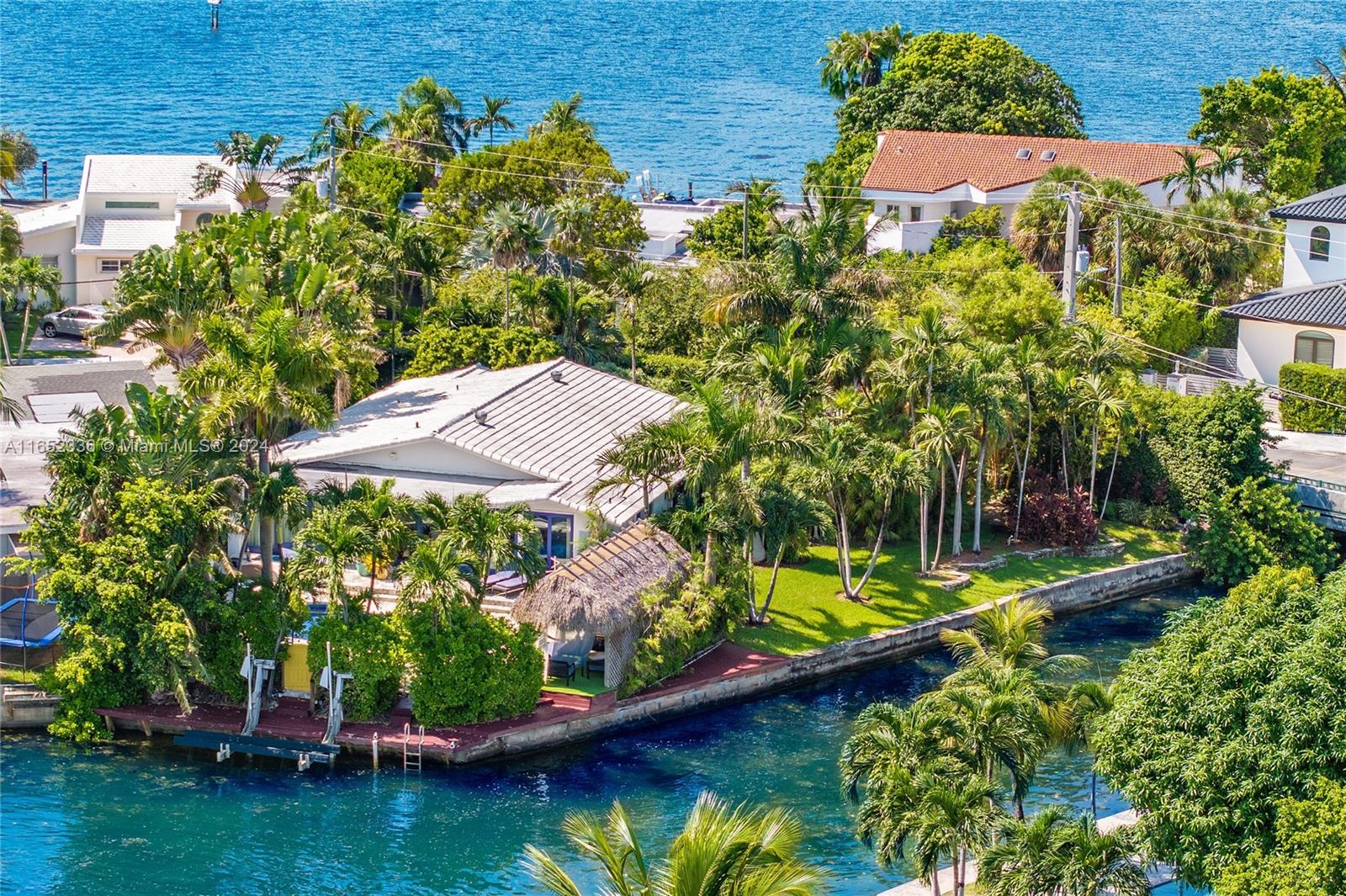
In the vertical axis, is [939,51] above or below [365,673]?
above

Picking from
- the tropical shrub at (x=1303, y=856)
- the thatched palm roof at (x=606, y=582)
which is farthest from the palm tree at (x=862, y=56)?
the tropical shrub at (x=1303, y=856)

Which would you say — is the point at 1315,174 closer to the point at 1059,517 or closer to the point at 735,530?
the point at 1059,517

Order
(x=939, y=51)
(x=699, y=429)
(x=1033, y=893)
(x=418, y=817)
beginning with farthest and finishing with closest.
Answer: (x=939, y=51) → (x=699, y=429) → (x=418, y=817) → (x=1033, y=893)

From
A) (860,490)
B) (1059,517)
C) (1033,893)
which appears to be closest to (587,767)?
(860,490)

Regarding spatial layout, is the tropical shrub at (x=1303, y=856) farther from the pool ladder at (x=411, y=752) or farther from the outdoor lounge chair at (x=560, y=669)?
the outdoor lounge chair at (x=560, y=669)

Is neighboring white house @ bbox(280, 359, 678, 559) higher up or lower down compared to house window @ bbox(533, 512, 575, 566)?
higher up

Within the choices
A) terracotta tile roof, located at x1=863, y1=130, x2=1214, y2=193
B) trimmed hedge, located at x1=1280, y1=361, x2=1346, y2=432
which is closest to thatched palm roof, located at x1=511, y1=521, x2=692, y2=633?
trimmed hedge, located at x1=1280, y1=361, x2=1346, y2=432

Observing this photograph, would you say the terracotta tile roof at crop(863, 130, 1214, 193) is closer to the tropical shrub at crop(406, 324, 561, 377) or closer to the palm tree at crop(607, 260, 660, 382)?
the palm tree at crop(607, 260, 660, 382)
